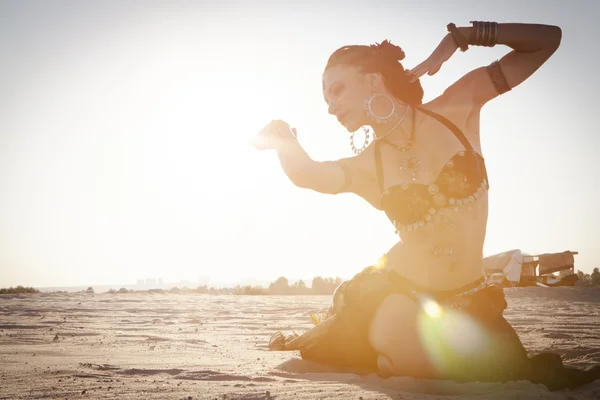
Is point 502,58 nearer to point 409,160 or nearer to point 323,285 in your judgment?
point 409,160

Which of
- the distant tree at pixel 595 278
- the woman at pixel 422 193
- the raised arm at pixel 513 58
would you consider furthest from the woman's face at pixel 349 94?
the distant tree at pixel 595 278

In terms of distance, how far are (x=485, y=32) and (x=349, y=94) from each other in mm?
981

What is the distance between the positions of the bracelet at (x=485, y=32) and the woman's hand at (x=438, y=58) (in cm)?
14

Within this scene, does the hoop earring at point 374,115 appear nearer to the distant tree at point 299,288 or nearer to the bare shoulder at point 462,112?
the bare shoulder at point 462,112

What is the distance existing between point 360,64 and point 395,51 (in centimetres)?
34

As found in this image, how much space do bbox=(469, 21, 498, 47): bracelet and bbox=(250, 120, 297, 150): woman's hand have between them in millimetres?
1360

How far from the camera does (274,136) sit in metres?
3.18

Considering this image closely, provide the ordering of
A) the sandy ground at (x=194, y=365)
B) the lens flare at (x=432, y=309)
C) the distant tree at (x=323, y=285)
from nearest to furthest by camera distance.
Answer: the sandy ground at (x=194, y=365), the lens flare at (x=432, y=309), the distant tree at (x=323, y=285)

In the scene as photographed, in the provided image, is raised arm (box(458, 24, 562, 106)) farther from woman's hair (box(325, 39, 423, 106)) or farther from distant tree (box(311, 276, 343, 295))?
distant tree (box(311, 276, 343, 295))

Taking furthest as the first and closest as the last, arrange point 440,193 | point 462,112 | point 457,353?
point 462,112 → point 440,193 → point 457,353

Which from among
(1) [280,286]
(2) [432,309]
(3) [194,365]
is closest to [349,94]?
(2) [432,309]

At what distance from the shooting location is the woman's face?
328cm

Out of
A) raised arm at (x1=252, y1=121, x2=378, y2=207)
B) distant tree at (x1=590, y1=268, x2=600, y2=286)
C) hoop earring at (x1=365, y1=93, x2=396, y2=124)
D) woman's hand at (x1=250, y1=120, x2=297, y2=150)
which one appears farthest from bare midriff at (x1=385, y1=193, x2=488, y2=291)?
distant tree at (x1=590, y1=268, x2=600, y2=286)

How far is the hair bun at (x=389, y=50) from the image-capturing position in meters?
3.43
